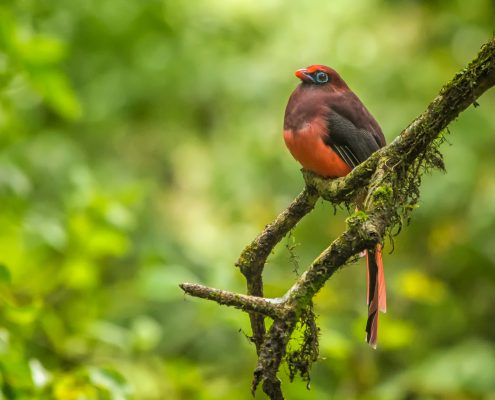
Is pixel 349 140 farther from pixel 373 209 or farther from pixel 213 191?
pixel 213 191

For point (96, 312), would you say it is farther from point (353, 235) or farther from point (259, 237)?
point (353, 235)

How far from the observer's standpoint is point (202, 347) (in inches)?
225

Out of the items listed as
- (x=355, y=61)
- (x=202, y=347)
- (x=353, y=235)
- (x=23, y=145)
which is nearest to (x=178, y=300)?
(x=202, y=347)

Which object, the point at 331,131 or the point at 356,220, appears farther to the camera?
the point at 331,131

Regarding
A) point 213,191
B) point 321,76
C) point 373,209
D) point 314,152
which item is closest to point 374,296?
point 314,152

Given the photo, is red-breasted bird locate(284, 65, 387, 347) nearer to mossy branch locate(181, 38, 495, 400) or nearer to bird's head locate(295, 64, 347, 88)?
bird's head locate(295, 64, 347, 88)

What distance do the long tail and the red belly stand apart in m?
0.28

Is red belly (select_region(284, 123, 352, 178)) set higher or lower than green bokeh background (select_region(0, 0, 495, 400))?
lower

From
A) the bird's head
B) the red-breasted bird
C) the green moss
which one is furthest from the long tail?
the bird's head

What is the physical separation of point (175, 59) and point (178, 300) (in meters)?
2.01

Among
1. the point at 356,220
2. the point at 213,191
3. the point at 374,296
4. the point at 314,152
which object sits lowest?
the point at 356,220

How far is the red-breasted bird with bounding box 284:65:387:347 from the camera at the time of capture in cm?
254

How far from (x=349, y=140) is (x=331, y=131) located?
0.23 ft

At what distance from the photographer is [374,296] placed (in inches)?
97.7
